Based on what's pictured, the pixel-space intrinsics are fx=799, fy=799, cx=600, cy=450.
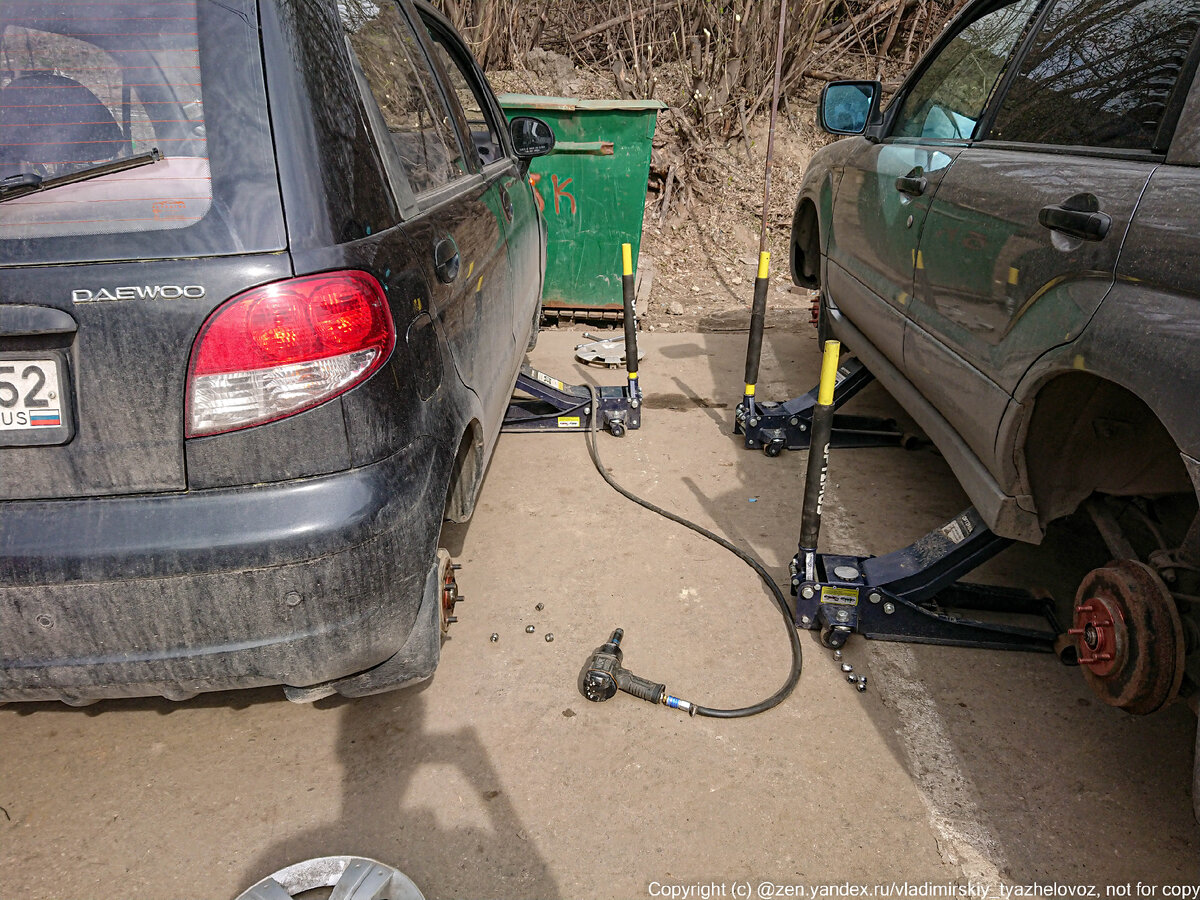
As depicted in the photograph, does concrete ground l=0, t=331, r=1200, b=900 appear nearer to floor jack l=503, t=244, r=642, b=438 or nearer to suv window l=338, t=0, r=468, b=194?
floor jack l=503, t=244, r=642, b=438

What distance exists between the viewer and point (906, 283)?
310 centimetres

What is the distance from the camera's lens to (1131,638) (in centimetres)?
185

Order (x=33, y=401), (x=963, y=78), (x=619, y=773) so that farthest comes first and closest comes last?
1. (x=963, y=78)
2. (x=619, y=773)
3. (x=33, y=401)

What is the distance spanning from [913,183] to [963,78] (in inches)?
22.5

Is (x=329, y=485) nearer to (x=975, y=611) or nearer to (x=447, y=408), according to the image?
(x=447, y=408)

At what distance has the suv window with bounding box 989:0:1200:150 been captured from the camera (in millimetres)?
1969

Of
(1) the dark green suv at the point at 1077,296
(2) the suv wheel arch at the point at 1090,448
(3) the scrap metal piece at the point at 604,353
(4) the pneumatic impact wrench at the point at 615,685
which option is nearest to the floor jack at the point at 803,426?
(1) the dark green suv at the point at 1077,296

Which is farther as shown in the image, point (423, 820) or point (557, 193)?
point (557, 193)

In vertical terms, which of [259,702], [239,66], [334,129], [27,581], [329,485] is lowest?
[259,702]

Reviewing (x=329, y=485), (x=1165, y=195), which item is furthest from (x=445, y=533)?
(x=1165, y=195)

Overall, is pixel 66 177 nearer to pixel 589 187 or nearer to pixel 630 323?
pixel 630 323

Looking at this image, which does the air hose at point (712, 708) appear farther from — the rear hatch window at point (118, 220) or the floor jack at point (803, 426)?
the rear hatch window at point (118, 220)

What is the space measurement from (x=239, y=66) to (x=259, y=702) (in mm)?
1806

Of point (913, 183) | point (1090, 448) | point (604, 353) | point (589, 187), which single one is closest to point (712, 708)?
point (1090, 448)
